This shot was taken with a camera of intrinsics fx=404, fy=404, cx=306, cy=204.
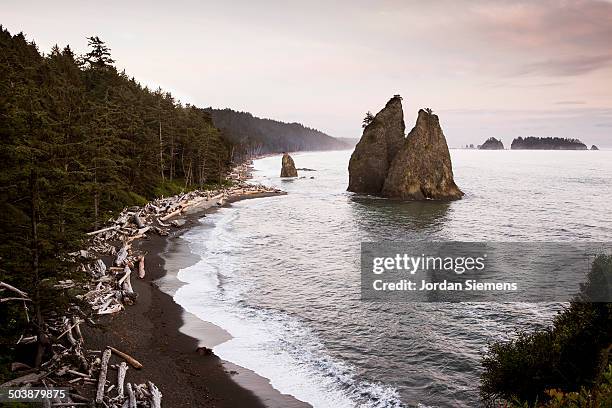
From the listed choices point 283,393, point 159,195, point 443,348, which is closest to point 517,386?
point 443,348

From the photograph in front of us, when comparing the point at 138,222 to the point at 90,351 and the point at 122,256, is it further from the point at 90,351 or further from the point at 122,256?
the point at 90,351

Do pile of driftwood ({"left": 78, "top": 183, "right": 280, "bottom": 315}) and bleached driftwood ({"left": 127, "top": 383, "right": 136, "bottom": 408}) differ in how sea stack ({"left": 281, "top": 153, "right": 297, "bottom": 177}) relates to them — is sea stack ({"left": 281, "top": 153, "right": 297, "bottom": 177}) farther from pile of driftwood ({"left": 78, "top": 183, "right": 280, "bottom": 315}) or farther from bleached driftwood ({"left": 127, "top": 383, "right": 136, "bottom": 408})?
bleached driftwood ({"left": 127, "top": 383, "right": 136, "bottom": 408})

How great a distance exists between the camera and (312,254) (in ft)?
132

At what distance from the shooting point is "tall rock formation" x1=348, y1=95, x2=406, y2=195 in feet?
285

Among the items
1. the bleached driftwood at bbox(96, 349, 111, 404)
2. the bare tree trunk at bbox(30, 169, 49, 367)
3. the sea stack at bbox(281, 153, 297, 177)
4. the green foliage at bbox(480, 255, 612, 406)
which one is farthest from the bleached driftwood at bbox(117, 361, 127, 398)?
the sea stack at bbox(281, 153, 297, 177)

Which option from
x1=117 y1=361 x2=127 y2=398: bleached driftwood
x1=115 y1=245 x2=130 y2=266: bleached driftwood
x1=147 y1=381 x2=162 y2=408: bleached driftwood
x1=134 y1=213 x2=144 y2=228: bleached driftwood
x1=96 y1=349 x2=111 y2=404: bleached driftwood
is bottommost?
x1=147 y1=381 x2=162 y2=408: bleached driftwood

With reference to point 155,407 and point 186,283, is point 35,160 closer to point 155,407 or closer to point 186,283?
point 155,407

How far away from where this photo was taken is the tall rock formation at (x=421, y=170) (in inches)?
3063

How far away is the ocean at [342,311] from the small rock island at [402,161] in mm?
19304

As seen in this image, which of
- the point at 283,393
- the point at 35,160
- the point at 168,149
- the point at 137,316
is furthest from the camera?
the point at 168,149

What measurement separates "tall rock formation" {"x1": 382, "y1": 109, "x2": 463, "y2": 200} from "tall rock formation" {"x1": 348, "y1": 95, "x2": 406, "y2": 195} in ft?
17.7

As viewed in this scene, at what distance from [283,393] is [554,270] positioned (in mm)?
27159

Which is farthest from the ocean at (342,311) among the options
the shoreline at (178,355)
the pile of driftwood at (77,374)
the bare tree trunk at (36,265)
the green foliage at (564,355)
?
the bare tree trunk at (36,265)

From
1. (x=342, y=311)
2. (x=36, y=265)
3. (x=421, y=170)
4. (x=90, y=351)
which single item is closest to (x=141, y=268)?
(x=90, y=351)
